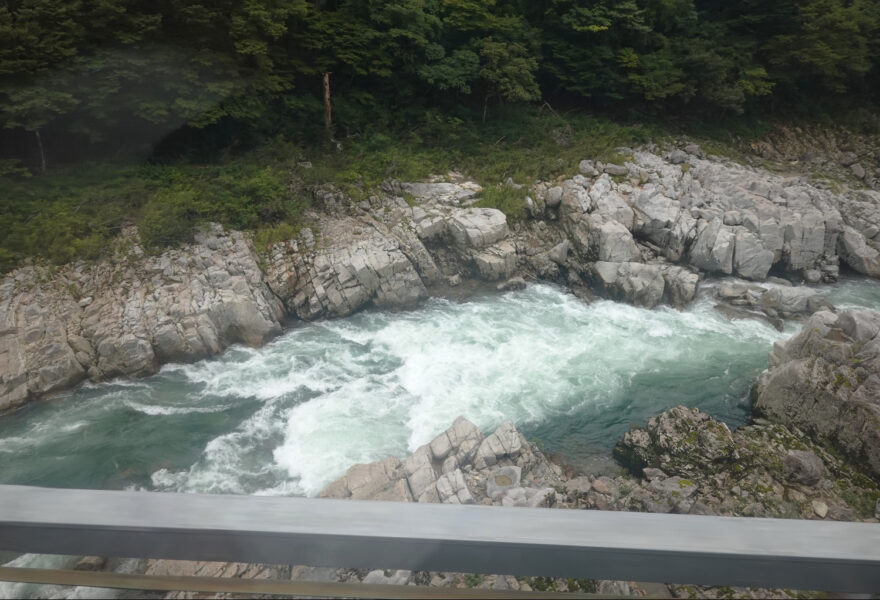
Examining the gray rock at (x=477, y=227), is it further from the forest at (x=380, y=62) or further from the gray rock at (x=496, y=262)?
the forest at (x=380, y=62)

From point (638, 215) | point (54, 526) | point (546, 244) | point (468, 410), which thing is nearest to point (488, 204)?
point (546, 244)

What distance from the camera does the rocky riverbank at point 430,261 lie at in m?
9.16

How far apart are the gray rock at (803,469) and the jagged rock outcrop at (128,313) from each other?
947cm

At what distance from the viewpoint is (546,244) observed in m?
13.5

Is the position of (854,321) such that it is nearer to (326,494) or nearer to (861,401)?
(861,401)

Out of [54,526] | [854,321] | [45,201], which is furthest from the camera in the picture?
[45,201]

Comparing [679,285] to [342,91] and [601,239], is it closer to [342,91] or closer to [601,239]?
[601,239]

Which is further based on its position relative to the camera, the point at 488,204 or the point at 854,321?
the point at 488,204

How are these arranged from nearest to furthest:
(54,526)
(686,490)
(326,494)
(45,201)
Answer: (54,526) < (686,490) < (326,494) < (45,201)

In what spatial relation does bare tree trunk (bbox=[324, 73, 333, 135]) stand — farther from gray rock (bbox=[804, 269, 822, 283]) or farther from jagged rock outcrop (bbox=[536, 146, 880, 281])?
gray rock (bbox=[804, 269, 822, 283])

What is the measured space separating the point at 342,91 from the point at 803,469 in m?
15.6

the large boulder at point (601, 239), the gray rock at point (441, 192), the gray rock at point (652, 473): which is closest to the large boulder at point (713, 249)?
the large boulder at point (601, 239)

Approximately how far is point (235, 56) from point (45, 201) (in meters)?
5.88

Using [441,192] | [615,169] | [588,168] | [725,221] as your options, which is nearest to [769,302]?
[725,221]
